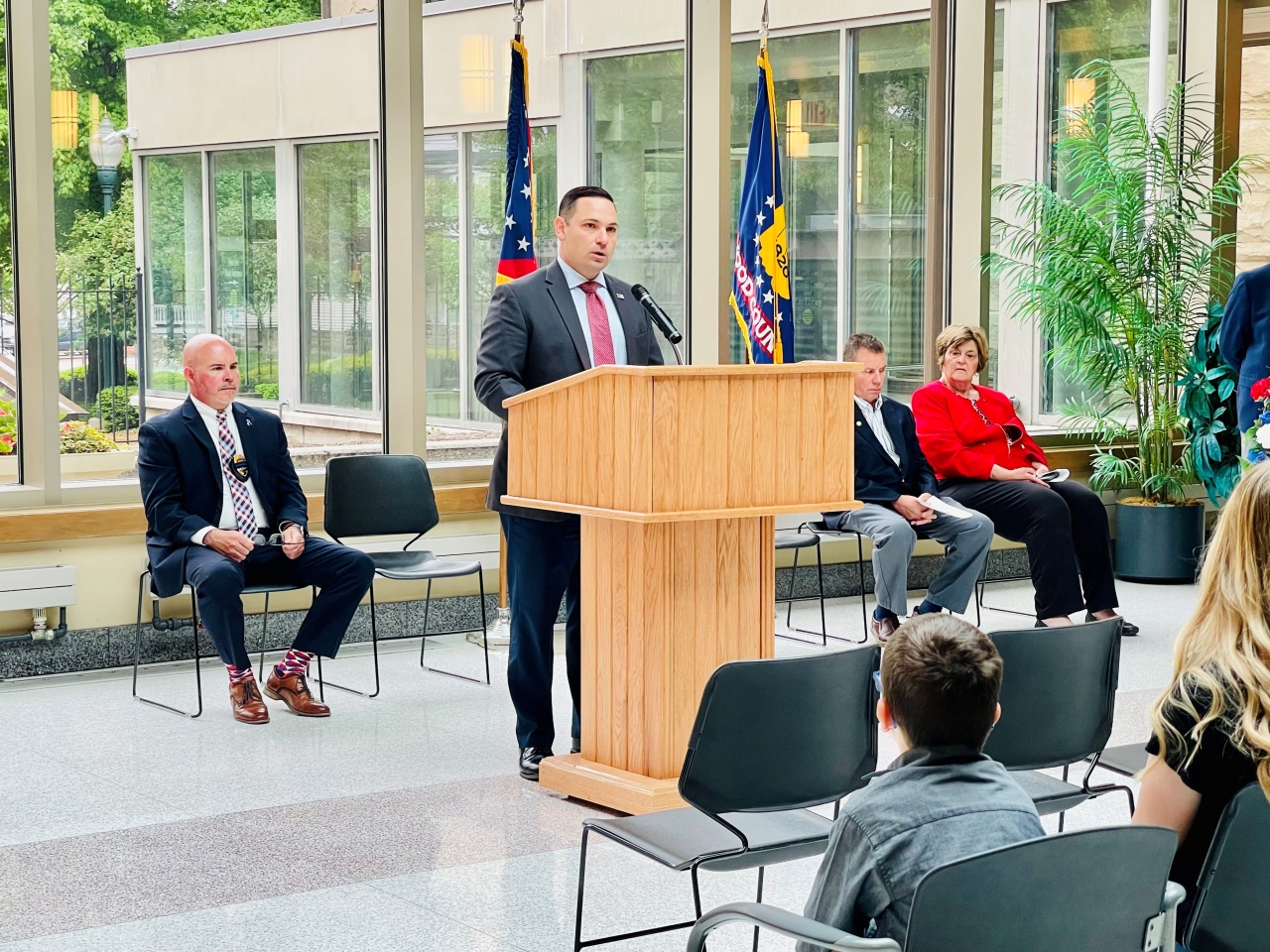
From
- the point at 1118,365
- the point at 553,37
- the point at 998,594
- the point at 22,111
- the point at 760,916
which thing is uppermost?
the point at 553,37

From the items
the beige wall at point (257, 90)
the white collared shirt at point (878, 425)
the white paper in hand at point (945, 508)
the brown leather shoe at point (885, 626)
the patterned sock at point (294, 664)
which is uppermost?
the beige wall at point (257, 90)

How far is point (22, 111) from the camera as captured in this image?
5910 mm

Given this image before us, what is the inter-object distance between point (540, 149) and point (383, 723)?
3310 millimetres

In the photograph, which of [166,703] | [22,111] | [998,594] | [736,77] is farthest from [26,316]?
[998,594]

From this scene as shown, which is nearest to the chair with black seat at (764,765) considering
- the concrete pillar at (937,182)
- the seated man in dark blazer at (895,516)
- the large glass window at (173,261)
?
the seated man in dark blazer at (895,516)

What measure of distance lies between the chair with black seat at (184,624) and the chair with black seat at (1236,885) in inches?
146

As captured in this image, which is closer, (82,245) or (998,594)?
(82,245)

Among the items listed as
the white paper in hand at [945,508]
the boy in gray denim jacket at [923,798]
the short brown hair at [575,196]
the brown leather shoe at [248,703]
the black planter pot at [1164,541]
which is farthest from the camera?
the black planter pot at [1164,541]

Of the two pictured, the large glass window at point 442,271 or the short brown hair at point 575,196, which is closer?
the short brown hair at point 575,196

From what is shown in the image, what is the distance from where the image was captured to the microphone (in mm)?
4016

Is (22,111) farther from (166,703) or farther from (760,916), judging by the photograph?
(760,916)

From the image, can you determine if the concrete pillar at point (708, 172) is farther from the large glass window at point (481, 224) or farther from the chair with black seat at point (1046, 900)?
the chair with black seat at point (1046, 900)

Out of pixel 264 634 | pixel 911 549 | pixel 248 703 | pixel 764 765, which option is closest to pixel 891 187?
pixel 911 549

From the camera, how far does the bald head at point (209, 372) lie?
5438 mm
